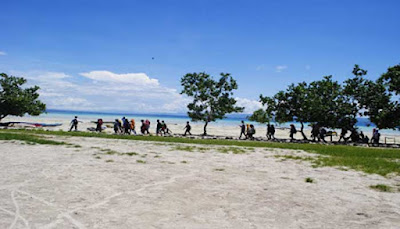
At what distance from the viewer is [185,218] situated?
628 cm

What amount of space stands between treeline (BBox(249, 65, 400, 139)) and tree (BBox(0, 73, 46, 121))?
28690 mm

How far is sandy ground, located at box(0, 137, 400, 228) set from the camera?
6.11 metres

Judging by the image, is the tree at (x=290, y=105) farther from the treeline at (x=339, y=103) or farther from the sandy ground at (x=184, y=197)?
Answer: the sandy ground at (x=184, y=197)

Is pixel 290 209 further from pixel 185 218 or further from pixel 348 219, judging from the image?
pixel 185 218

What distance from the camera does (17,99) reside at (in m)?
36.6

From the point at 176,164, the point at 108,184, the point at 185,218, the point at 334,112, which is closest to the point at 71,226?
the point at 185,218

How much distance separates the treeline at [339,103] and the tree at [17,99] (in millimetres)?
28690

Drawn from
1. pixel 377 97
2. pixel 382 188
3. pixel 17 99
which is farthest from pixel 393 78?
pixel 17 99

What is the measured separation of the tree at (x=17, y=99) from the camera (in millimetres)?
37281

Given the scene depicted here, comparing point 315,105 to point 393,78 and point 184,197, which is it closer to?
point 393,78

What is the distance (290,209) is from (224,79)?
1425 inches

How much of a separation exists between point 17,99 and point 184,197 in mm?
35730

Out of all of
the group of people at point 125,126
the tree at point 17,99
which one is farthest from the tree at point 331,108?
the tree at point 17,99

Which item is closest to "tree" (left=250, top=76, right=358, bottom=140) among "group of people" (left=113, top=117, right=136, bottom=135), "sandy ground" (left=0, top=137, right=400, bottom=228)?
"group of people" (left=113, top=117, right=136, bottom=135)
